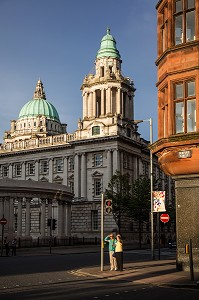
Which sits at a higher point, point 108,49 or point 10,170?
point 108,49

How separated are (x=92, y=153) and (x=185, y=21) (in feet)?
192

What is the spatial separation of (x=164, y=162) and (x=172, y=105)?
2.62 m

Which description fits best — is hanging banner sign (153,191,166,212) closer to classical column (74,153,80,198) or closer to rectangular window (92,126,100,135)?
rectangular window (92,126,100,135)

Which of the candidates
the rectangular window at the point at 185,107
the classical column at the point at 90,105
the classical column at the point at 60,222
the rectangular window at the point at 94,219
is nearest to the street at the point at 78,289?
the rectangular window at the point at 185,107

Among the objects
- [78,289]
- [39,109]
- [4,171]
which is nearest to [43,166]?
[4,171]

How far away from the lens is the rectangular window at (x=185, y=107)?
69.5ft

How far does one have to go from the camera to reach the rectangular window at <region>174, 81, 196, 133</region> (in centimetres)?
2119

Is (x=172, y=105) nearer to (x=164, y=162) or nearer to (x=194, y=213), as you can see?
(x=164, y=162)

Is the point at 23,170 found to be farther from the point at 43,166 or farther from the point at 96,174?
the point at 96,174

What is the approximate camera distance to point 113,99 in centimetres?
8294

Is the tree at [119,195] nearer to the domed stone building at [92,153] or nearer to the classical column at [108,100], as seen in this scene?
the domed stone building at [92,153]

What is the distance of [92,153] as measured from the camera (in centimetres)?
7969

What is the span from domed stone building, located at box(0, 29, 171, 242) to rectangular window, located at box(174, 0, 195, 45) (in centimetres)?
5046

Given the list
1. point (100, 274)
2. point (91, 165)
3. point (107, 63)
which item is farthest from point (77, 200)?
point (100, 274)
